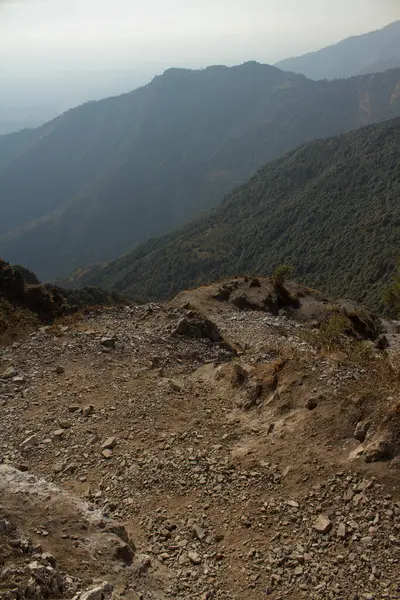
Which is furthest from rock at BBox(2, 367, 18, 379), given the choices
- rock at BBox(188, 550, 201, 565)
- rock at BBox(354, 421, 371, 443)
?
rock at BBox(354, 421, 371, 443)

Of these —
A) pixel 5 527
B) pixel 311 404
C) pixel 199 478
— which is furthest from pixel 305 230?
pixel 5 527

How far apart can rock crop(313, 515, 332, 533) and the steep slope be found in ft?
223

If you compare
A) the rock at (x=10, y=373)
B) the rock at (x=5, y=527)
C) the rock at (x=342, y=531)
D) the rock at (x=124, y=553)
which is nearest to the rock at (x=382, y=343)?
the rock at (x=10, y=373)

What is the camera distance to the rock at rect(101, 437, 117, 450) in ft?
37.9

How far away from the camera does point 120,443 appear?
459 inches

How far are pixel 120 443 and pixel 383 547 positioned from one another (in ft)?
22.0

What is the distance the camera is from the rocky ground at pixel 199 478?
23.5 feet

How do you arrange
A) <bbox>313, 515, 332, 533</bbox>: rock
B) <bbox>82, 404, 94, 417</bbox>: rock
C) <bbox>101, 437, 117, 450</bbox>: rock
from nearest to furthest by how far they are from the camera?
<bbox>313, 515, 332, 533</bbox>: rock
<bbox>101, 437, 117, 450</bbox>: rock
<bbox>82, 404, 94, 417</bbox>: rock

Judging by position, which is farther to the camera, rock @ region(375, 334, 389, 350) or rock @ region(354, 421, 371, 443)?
rock @ region(375, 334, 389, 350)

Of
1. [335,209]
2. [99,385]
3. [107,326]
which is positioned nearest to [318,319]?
[107,326]

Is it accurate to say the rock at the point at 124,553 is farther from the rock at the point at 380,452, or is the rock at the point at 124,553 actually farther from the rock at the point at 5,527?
the rock at the point at 380,452

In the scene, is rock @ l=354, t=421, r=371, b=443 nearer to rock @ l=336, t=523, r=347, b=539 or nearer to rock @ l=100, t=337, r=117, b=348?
rock @ l=336, t=523, r=347, b=539

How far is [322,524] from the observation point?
7.97 meters

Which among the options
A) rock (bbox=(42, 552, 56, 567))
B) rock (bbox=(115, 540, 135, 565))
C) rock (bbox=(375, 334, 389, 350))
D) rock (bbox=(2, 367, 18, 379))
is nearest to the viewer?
rock (bbox=(42, 552, 56, 567))
